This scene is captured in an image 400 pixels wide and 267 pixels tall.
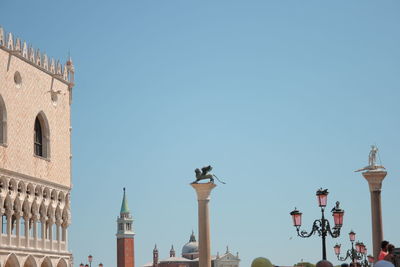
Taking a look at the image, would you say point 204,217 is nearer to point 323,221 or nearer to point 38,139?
point 323,221

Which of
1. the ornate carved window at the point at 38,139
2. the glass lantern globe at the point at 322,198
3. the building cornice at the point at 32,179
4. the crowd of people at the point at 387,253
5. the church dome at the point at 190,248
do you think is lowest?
the church dome at the point at 190,248

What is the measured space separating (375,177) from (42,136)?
17.3 metres

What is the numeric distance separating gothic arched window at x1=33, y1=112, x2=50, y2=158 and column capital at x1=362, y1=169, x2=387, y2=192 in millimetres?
16854

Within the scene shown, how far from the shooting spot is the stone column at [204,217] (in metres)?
21.6

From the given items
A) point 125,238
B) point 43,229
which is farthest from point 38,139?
point 125,238

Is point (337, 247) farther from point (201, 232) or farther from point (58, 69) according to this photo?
point (58, 69)

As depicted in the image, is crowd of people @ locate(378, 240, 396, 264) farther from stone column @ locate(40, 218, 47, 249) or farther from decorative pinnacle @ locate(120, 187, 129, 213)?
decorative pinnacle @ locate(120, 187, 129, 213)

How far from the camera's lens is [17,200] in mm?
32531

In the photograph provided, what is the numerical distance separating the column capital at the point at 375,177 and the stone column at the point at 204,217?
14.3ft

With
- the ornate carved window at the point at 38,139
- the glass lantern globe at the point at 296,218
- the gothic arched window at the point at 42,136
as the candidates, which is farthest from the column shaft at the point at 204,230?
the gothic arched window at the point at 42,136

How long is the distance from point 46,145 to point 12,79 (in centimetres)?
402

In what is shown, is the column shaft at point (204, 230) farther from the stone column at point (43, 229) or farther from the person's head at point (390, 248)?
the stone column at point (43, 229)

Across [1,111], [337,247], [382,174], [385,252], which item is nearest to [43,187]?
[1,111]

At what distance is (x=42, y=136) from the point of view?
35.4 meters
